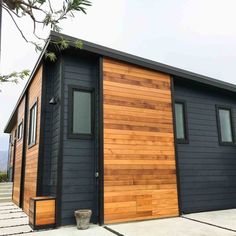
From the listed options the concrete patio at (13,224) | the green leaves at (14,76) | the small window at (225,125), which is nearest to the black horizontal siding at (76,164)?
the concrete patio at (13,224)

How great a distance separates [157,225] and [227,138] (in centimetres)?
414

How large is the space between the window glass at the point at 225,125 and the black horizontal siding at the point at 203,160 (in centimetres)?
28

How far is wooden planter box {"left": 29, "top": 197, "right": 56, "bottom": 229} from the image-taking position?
4.57 m

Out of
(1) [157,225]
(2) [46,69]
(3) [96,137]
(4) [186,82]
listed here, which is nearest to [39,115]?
(2) [46,69]

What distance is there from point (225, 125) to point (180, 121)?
1.86 metres

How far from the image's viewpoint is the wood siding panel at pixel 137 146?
5203 mm

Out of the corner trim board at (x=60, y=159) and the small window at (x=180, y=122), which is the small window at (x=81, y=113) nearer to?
the corner trim board at (x=60, y=159)

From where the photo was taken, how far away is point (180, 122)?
6.89m

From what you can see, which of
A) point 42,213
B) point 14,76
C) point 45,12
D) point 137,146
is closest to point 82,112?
point 137,146

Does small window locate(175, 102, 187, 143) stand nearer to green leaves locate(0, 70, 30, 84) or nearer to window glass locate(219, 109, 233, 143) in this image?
window glass locate(219, 109, 233, 143)

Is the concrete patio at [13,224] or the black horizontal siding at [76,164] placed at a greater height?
the black horizontal siding at [76,164]

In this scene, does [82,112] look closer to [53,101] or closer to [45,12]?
[53,101]

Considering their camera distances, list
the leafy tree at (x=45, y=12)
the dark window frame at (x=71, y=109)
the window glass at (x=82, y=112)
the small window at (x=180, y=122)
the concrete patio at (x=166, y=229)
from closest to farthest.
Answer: the leafy tree at (x=45, y=12) → the concrete patio at (x=166, y=229) → the dark window frame at (x=71, y=109) → the window glass at (x=82, y=112) → the small window at (x=180, y=122)

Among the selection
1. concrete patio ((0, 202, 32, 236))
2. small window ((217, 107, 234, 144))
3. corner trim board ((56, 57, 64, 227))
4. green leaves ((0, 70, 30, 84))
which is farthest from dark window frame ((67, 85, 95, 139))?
small window ((217, 107, 234, 144))
